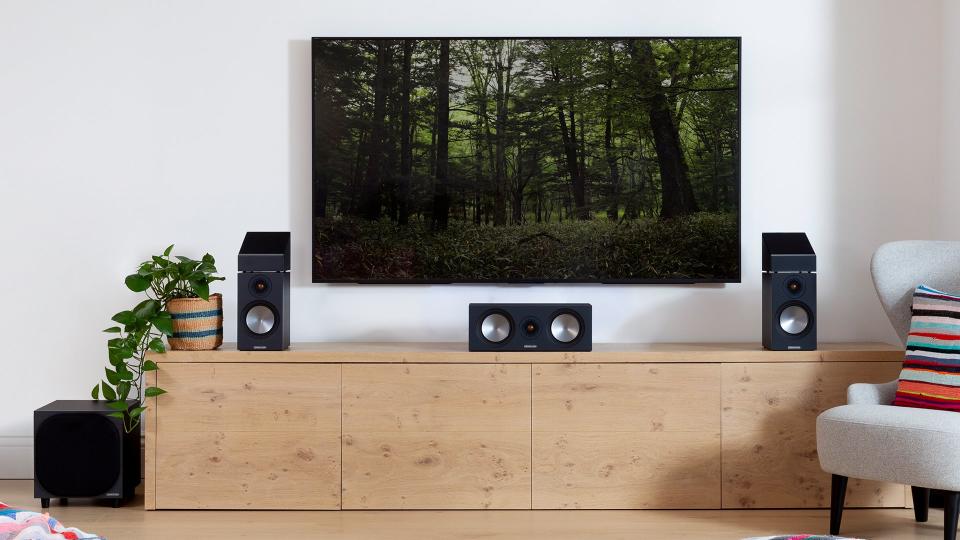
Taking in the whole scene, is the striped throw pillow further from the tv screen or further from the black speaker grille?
the black speaker grille

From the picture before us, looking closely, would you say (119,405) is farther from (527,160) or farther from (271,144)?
(527,160)

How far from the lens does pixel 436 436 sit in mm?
2865

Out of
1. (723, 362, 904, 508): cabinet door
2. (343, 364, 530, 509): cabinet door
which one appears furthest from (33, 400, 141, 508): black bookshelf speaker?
(723, 362, 904, 508): cabinet door

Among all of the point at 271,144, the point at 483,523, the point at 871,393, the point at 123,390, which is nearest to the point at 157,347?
the point at 123,390

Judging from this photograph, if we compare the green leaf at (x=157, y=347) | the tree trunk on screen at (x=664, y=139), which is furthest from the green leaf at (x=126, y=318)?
the tree trunk on screen at (x=664, y=139)

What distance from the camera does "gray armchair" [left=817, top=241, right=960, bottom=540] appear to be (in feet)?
7.60

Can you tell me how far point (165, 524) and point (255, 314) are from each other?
2.54 feet

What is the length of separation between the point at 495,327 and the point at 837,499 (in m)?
1.26

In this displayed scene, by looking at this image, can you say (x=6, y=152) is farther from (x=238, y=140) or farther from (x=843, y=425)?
(x=843, y=425)

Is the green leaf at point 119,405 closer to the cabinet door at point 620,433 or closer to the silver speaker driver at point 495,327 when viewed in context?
the silver speaker driver at point 495,327

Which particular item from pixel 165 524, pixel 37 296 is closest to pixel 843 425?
pixel 165 524

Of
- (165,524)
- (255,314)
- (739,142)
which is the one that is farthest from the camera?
(739,142)

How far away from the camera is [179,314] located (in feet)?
9.48

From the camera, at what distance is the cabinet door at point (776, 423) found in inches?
113
